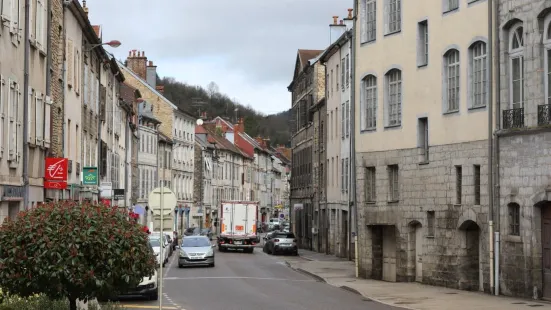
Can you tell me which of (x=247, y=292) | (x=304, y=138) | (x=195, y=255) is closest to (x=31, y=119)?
(x=247, y=292)

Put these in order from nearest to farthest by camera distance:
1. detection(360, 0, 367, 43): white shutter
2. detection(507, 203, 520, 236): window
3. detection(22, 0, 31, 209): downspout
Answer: detection(22, 0, 31, 209): downspout
detection(507, 203, 520, 236): window
detection(360, 0, 367, 43): white shutter

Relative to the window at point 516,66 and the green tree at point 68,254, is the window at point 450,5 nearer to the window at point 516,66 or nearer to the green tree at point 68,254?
the window at point 516,66

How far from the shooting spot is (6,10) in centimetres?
2273

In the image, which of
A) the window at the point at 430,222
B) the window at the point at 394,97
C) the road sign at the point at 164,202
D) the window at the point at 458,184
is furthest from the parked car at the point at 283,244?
the road sign at the point at 164,202

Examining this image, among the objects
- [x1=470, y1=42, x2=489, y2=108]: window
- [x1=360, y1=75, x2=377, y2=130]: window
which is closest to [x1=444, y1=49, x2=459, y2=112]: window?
[x1=470, y1=42, x2=489, y2=108]: window

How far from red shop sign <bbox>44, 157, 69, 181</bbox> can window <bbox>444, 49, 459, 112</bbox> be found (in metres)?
12.1

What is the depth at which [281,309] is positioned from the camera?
75.2 ft

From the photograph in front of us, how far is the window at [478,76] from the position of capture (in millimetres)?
27906

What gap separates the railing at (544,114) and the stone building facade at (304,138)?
128ft

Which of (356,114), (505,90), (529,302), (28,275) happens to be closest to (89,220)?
(28,275)

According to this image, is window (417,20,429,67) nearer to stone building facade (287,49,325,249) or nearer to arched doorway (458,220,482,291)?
arched doorway (458,220,482,291)

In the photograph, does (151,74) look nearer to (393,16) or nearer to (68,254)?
(393,16)

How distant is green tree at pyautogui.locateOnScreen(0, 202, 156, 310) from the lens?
14.0 metres

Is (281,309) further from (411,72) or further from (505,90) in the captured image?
(411,72)
